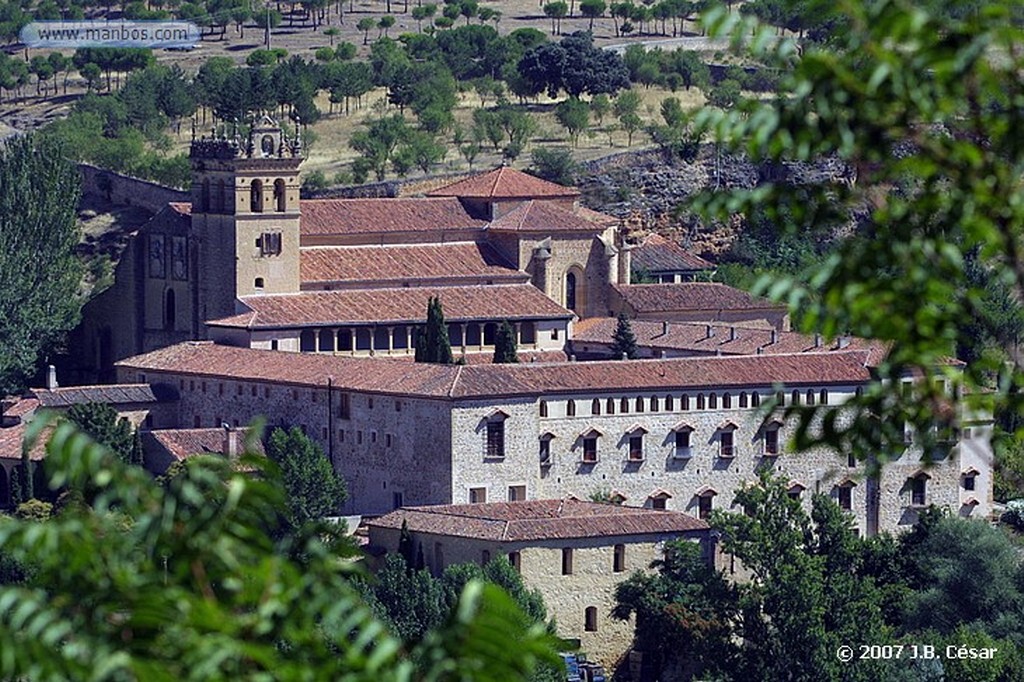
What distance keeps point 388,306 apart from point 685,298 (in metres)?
9.82

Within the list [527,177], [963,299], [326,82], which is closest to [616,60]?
[326,82]

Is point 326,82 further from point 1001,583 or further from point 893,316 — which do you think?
point 893,316

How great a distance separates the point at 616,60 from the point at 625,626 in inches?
2303

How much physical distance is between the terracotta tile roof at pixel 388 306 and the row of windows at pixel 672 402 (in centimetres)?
896

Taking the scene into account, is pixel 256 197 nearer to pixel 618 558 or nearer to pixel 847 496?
pixel 847 496

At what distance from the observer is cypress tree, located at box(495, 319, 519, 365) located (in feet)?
227

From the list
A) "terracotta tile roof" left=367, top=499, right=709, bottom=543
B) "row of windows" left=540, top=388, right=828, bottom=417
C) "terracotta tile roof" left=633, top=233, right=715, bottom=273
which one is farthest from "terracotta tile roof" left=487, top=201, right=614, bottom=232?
"terracotta tile roof" left=367, top=499, right=709, bottom=543

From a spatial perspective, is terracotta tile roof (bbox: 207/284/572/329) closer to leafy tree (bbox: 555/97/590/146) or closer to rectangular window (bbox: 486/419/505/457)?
rectangular window (bbox: 486/419/505/457)

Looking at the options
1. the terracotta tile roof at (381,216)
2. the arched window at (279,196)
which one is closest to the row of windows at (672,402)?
the arched window at (279,196)

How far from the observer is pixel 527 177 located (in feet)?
266

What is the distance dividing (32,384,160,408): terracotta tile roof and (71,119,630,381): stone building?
2.98 meters

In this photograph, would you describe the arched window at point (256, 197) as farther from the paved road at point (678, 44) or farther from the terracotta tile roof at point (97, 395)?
the paved road at point (678, 44)

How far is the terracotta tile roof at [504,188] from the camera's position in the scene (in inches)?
3091

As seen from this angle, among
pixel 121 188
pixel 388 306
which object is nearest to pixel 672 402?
pixel 388 306
